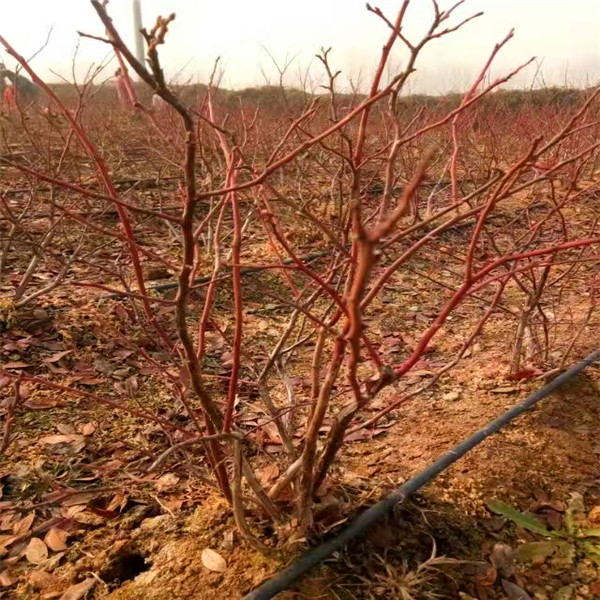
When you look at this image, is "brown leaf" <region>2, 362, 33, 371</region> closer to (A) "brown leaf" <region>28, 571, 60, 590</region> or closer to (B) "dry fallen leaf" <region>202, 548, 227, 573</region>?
(A) "brown leaf" <region>28, 571, 60, 590</region>

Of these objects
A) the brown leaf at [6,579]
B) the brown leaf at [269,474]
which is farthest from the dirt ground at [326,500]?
the brown leaf at [269,474]

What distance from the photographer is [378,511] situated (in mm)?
1430

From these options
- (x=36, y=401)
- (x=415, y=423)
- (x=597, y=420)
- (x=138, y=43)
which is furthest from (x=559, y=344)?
(x=138, y=43)

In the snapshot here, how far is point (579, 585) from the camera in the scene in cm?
136

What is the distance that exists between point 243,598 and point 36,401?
4.05 feet

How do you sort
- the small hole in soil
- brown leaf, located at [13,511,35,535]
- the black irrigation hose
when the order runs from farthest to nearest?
brown leaf, located at [13,511,35,535] < the small hole in soil < the black irrigation hose

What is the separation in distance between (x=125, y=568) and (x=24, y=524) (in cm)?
34

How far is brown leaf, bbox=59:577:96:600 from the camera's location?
4.26 feet

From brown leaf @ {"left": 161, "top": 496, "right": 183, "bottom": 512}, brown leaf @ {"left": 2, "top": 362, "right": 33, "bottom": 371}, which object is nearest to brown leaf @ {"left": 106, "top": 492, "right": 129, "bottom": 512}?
brown leaf @ {"left": 161, "top": 496, "right": 183, "bottom": 512}

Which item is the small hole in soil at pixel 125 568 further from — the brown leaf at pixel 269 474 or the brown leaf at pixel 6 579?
the brown leaf at pixel 269 474

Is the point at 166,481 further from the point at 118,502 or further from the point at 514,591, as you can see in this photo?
the point at 514,591

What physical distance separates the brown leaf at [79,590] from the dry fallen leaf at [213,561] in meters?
0.27

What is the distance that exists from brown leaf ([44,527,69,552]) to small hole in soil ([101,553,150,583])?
153 millimetres

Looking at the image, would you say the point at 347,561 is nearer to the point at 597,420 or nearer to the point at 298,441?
the point at 298,441
